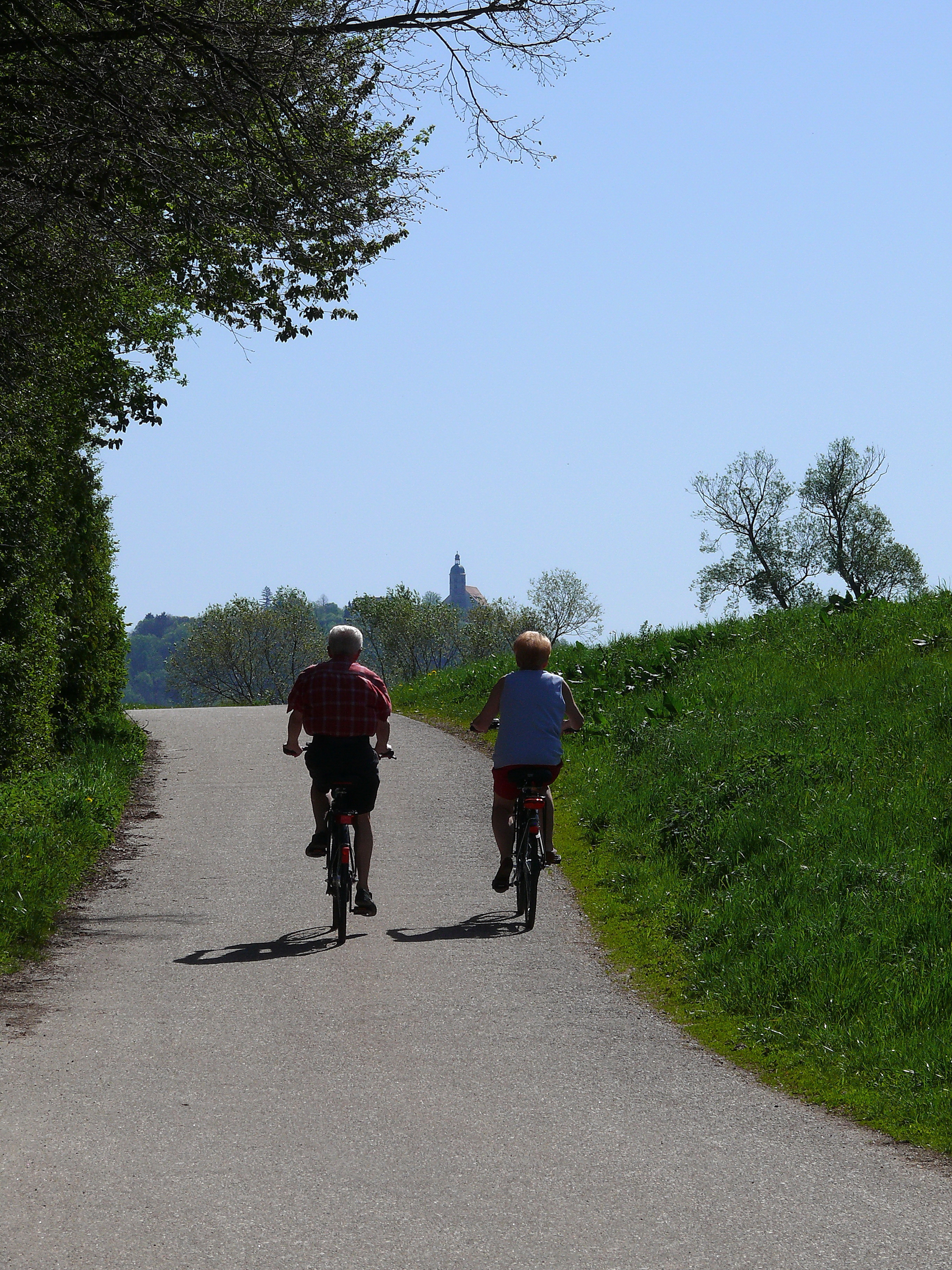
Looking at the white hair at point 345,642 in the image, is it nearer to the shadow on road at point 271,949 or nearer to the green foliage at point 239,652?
the shadow on road at point 271,949

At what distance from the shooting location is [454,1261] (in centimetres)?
375

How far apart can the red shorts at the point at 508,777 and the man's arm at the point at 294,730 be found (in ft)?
4.53

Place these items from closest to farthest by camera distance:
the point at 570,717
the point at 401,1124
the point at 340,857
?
the point at 401,1124 < the point at 340,857 < the point at 570,717

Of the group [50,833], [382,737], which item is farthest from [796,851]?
[50,833]

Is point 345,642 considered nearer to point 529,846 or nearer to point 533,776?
point 533,776

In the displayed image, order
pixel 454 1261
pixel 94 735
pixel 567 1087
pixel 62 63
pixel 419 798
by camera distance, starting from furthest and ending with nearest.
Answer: pixel 94 735
pixel 419 798
pixel 62 63
pixel 567 1087
pixel 454 1261

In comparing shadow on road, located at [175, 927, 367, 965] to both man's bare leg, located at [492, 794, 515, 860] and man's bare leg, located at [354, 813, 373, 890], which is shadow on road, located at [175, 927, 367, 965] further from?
man's bare leg, located at [492, 794, 515, 860]

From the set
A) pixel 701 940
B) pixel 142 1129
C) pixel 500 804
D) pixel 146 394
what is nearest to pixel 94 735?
pixel 146 394

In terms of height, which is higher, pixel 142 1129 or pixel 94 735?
pixel 94 735

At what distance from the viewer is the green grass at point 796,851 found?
6.07m

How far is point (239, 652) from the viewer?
100750 millimetres

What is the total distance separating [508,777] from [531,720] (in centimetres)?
45

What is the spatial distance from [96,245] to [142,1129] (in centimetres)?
798

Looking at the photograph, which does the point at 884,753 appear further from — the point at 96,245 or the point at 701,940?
the point at 96,245
